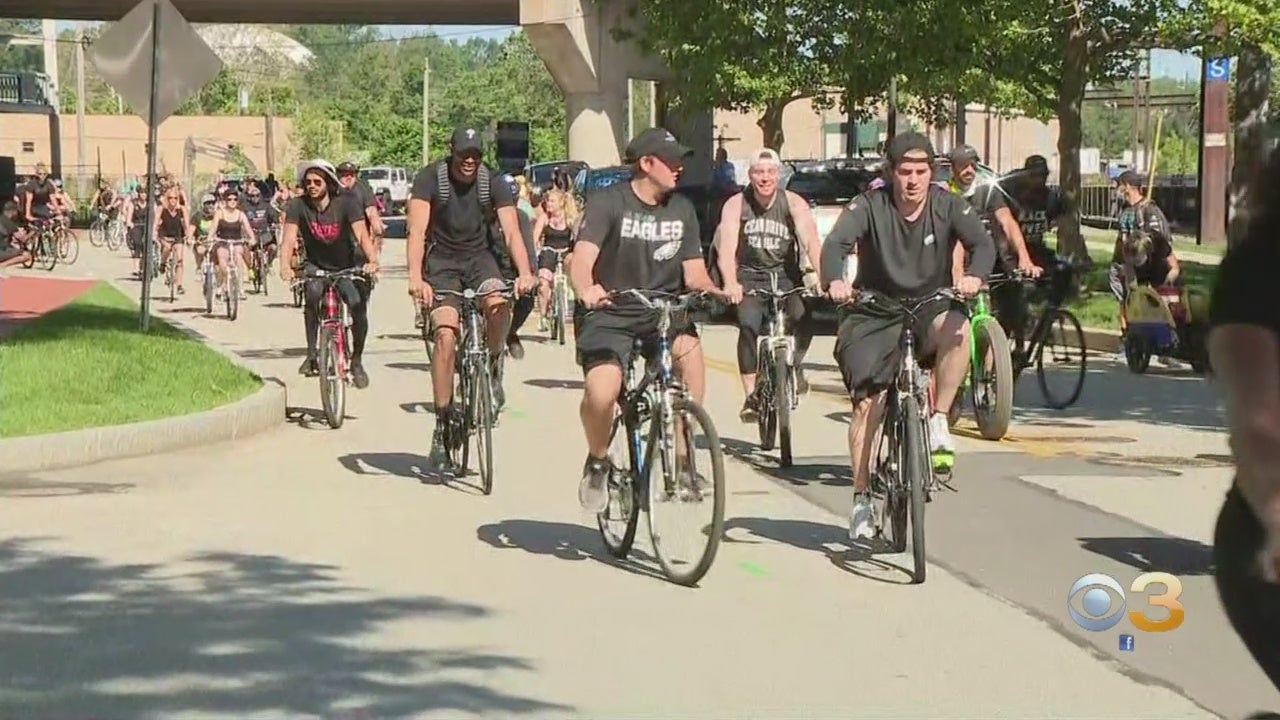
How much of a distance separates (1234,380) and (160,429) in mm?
9260

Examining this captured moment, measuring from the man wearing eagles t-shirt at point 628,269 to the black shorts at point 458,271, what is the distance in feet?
8.48

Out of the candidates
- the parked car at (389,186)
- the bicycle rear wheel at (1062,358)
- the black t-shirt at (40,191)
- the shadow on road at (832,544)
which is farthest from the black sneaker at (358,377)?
the parked car at (389,186)

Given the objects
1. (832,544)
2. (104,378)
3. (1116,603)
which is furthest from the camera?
(104,378)

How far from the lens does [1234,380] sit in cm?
374

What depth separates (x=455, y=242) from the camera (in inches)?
428

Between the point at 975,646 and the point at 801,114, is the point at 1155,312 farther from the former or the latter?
the point at 801,114

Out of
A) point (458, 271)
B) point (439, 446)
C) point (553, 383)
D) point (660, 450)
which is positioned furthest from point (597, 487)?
point (553, 383)

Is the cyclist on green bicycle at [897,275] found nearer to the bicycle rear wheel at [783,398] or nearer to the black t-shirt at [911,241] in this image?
the black t-shirt at [911,241]

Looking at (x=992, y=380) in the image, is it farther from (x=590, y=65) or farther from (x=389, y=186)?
(x=389, y=186)

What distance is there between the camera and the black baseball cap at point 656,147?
821cm

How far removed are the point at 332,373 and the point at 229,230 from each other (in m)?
12.4

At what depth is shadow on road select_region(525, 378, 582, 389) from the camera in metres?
16.1

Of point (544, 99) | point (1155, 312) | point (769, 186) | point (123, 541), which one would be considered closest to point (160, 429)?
point (123, 541)

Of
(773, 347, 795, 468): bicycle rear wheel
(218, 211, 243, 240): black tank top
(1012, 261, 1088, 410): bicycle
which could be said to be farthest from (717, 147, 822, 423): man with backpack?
(218, 211, 243, 240): black tank top
